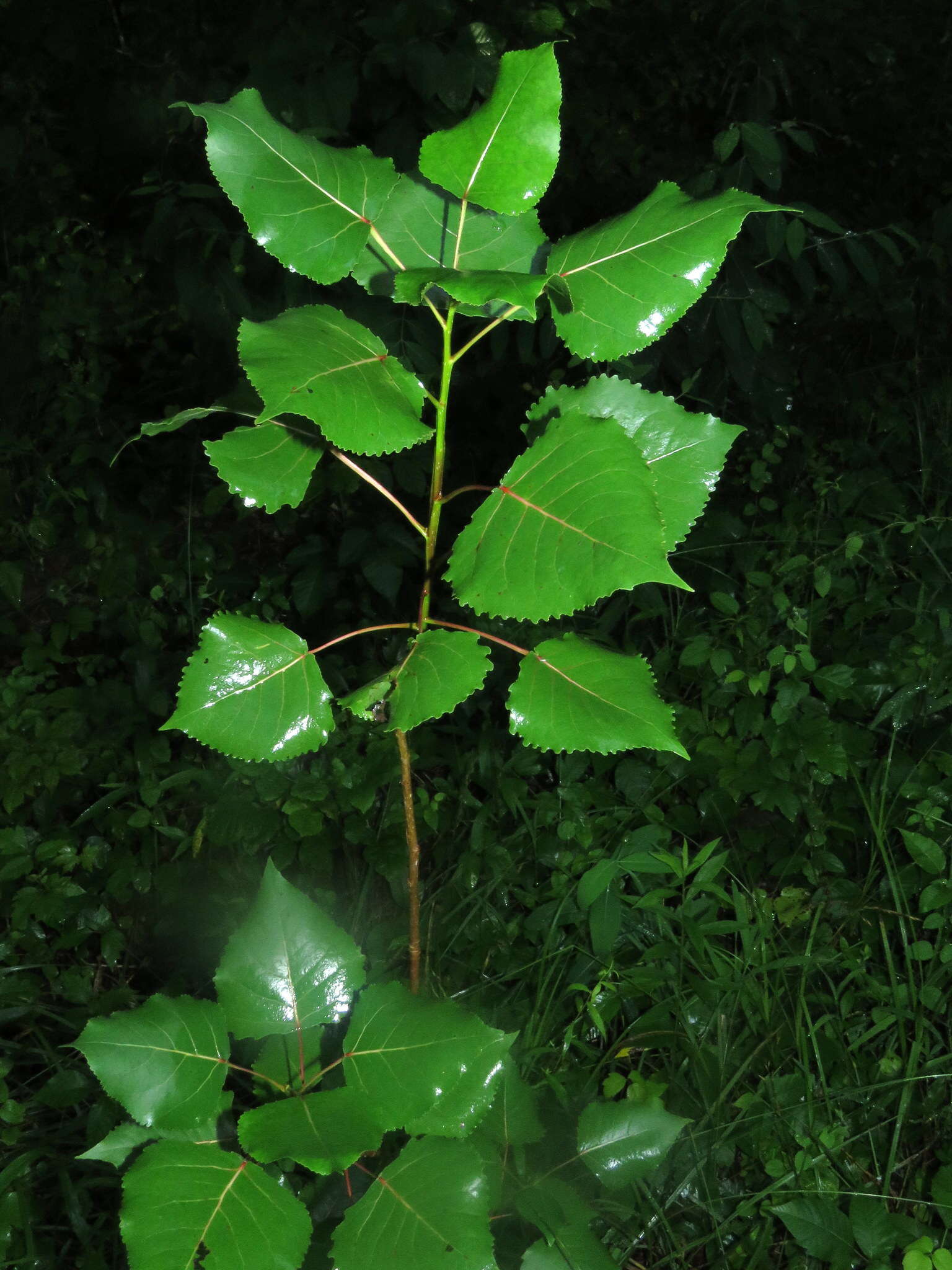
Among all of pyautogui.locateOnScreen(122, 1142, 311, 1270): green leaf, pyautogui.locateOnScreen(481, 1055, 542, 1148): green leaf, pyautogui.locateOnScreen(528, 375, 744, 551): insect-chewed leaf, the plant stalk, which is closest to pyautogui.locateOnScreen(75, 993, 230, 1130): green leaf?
pyautogui.locateOnScreen(122, 1142, 311, 1270): green leaf

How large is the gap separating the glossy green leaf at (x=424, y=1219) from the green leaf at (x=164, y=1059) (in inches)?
8.7

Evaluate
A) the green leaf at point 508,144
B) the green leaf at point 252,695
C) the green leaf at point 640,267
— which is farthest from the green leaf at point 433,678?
the green leaf at point 508,144

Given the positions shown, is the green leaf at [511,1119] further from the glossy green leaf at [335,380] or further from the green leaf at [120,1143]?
the glossy green leaf at [335,380]

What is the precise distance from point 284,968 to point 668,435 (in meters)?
0.81

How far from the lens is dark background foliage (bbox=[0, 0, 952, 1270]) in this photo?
179 cm

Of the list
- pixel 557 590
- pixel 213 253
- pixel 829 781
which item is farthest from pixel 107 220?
pixel 557 590

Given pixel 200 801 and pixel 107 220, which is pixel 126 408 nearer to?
pixel 107 220

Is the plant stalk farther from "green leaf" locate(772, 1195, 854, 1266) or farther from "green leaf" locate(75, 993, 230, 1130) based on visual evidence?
"green leaf" locate(772, 1195, 854, 1266)

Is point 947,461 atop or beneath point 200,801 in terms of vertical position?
atop

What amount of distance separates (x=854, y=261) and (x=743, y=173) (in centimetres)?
48

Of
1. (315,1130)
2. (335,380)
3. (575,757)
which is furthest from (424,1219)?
(575,757)

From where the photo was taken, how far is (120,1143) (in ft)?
Answer: 3.97

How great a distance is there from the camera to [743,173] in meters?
2.30

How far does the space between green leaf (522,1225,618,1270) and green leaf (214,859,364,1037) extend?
38 centimetres
